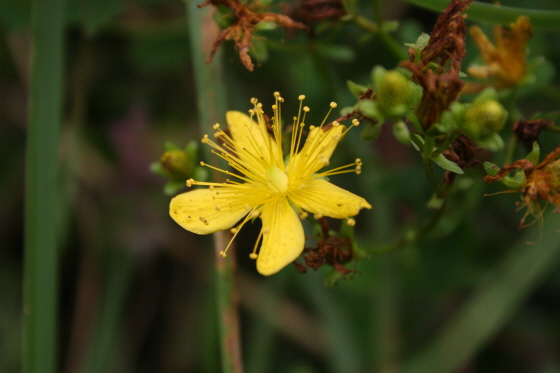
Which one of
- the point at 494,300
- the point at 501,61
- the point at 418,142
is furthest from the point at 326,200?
the point at 494,300

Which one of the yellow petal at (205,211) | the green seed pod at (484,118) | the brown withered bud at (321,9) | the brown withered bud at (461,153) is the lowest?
the yellow petal at (205,211)

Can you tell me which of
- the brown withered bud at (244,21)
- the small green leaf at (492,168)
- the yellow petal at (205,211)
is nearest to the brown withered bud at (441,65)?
the small green leaf at (492,168)

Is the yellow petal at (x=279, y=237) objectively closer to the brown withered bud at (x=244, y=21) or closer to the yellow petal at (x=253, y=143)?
the yellow petal at (x=253, y=143)

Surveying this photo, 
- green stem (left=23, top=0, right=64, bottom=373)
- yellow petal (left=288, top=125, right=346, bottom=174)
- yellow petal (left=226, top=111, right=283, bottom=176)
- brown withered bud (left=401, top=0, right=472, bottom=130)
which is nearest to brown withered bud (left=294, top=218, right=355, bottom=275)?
yellow petal (left=288, top=125, right=346, bottom=174)

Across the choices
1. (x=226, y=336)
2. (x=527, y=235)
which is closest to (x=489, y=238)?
(x=527, y=235)

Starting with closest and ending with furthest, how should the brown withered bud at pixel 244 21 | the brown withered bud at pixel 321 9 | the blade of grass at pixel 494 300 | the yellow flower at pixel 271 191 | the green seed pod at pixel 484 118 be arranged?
the green seed pod at pixel 484 118
the yellow flower at pixel 271 191
the brown withered bud at pixel 244 21
the brown withered bud at pixel 321 9
the blade of grass at pixel 494 300

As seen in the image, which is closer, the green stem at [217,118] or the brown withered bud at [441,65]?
the brown withered bud at [441,65]

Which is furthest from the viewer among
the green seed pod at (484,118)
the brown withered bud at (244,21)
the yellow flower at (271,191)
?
the brown withered bud at (244,21)

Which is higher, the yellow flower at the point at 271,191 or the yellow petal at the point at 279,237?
the yellow flower at the point at 271,191
